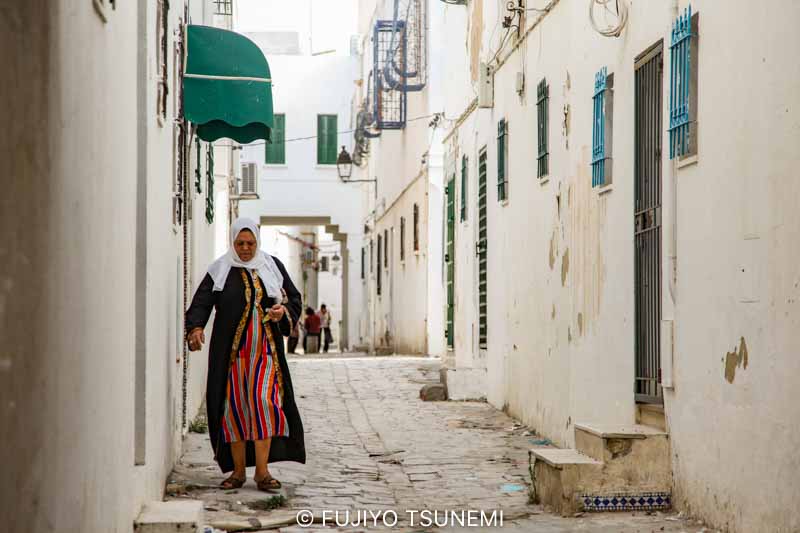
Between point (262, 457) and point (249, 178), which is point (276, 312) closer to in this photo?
point (262, 457)

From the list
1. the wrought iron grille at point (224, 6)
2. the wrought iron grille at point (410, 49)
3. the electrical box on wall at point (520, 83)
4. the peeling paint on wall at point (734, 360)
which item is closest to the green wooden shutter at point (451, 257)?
the wrought iron grille at point (224, 6)

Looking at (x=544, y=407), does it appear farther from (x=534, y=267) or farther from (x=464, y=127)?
(x=464, y=127)

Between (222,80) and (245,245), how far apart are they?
Answer: 1467 mm

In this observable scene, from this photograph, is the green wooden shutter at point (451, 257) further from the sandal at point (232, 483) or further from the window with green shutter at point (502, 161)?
the sandal at point (232, 483)

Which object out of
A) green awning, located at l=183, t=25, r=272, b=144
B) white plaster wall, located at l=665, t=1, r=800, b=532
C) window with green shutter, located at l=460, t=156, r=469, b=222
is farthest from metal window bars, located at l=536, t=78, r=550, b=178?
window with green shutter, located at l=460, t=156, r=469, b=222

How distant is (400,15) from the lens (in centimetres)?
2522

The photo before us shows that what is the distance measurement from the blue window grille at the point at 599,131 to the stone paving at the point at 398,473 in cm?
209

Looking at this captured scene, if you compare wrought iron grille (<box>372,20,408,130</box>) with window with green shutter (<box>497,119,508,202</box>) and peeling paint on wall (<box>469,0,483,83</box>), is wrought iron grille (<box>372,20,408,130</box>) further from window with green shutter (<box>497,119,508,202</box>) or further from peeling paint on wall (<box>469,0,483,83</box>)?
window with green shutter (<box>497,119,508,202</box>)

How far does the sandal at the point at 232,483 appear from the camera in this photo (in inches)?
296

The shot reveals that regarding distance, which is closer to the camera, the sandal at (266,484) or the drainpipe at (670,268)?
the drainpipe at (670,268)

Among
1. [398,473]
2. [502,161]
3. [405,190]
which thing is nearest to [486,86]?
[502,161]

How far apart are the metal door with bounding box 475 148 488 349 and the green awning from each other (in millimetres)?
5479

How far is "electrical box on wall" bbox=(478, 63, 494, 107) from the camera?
13.4m

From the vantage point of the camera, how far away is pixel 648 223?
25.2 feet
